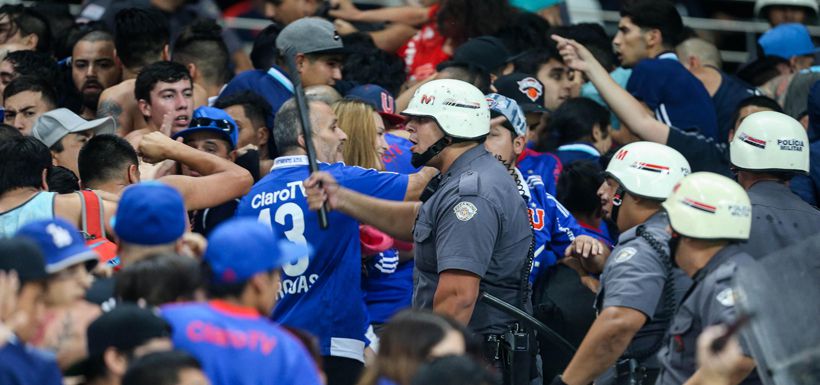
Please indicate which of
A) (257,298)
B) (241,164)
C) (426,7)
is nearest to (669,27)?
(426,7)

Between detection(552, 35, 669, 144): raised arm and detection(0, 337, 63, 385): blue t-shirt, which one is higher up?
detection(0, 337, 63, 385): blue t-shirt

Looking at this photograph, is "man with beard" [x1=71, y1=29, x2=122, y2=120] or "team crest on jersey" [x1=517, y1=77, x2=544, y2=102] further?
"man with beard" [x1=71, y1=29, x2=122, y2=120]

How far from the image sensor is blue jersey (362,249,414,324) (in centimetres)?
861

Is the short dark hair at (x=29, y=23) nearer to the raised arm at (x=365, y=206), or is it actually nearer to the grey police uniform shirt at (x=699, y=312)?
the raised arm at (x=365, y=206)

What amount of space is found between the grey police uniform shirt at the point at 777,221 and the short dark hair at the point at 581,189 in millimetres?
1448

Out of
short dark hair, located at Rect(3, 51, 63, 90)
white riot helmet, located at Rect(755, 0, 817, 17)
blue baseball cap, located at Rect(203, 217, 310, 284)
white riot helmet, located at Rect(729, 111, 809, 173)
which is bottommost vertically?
white riot helmet, located at Rect(755, 0, 817, 17)

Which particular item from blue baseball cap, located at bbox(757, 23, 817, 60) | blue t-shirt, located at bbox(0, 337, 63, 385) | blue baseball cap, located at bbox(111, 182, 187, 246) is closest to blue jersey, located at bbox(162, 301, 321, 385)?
blue t-shirt, located at bbox(0, 337, 63, 385)

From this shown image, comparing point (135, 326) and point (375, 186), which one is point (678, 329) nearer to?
point (375, 186)

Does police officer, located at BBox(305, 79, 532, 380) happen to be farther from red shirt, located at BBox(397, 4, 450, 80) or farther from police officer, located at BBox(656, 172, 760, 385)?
red shirt, located at BBox(397, 4, 450, 80)

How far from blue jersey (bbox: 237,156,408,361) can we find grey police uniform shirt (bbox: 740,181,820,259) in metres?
1.98

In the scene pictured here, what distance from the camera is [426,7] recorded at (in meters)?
13.1

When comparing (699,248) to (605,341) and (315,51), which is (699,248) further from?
(315,51)

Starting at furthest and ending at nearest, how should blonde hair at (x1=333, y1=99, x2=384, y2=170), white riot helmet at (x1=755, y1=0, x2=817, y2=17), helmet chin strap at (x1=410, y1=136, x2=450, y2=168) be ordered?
white riot helmet at (x1=755, y1=0, x2=817, y2=17) < blonde hair at (x1=333, y1=99, x2=384, y2=170) < helmet chin strap at (x1=410, y1=136, x2=450, y2=168)

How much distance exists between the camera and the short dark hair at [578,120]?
34.8 ft
